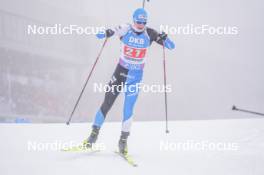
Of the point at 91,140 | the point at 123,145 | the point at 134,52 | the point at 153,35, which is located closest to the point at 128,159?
the point at 123,145

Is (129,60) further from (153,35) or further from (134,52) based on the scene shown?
(153,35)

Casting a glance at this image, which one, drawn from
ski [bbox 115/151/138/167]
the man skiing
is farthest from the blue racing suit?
ski [bbox 115/151/138/167]

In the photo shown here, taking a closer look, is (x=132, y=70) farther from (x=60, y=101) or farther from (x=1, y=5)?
(x=60, y=101)

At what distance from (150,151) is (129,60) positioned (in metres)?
1.05

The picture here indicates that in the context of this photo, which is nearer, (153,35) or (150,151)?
(153,35)

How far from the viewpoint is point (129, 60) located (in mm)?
3922

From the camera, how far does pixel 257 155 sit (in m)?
4.09

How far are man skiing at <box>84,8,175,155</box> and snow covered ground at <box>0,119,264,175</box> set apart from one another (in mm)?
357

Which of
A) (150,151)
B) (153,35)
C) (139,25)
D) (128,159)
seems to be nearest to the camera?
(128,159)

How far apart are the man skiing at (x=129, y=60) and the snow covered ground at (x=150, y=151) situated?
36cm

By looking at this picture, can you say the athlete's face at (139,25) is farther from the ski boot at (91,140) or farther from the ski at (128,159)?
the ski at (128,159)

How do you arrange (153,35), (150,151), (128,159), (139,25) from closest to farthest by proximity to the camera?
(128,159) → (139,25) → (153,35) → (150,151)

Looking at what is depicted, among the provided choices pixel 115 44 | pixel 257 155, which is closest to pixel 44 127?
pixel 257 155

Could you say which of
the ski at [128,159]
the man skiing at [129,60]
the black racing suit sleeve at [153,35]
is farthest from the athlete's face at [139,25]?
the ski at [128,159]
